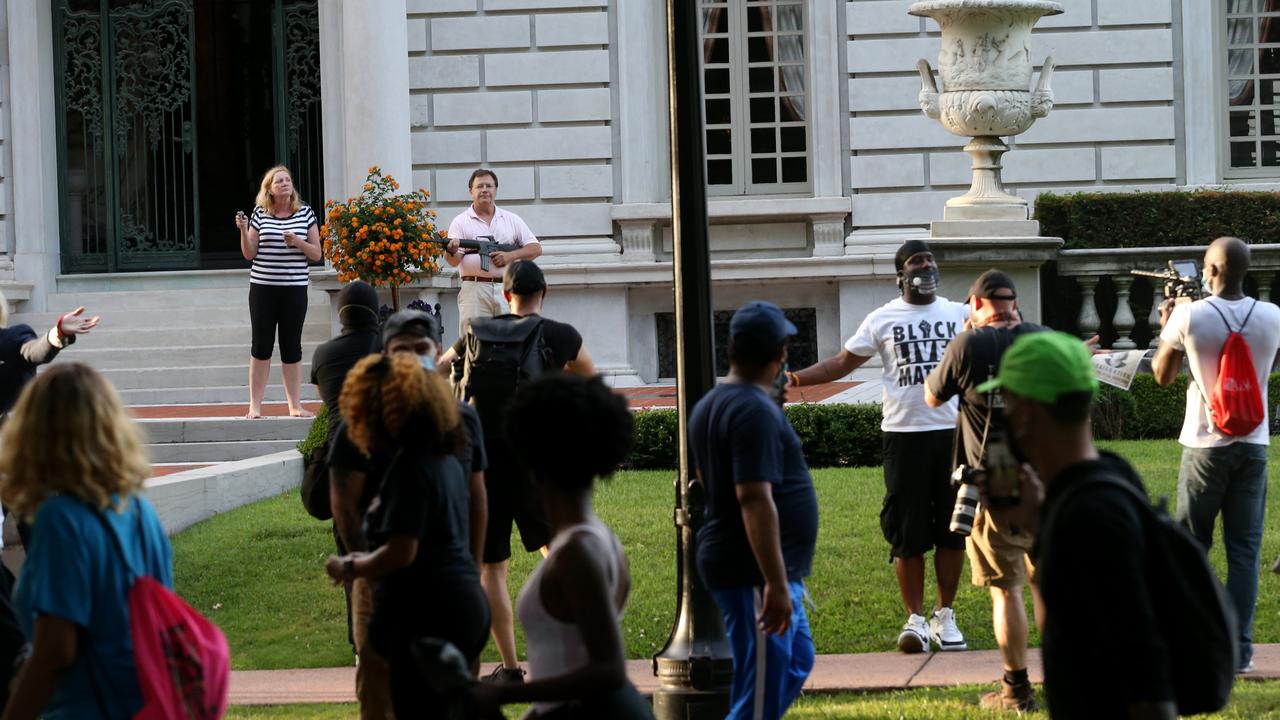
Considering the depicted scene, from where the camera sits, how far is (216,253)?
2136 cm

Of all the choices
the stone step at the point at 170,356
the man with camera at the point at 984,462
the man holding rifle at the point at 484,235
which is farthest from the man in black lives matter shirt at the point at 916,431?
the stone step at the point at 170,356

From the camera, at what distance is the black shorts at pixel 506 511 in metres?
8.34

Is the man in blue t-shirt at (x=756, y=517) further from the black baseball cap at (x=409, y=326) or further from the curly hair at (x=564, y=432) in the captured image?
the curly hair at (x=564, y=432)

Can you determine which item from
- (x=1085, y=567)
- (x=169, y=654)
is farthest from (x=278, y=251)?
(x=1085, y=567)

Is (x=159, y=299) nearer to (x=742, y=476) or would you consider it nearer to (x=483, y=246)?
(x=483, y=246)

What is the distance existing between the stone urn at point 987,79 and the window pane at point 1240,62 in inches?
286

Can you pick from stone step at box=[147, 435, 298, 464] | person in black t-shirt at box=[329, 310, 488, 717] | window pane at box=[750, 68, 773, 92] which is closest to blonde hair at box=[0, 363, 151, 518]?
person in black t-shirt at box=[329, 310, 488, 717]

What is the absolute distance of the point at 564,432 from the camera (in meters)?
4.26

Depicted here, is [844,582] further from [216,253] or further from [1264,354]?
[216,253]

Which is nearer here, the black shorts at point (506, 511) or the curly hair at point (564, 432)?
the curly hair at point (564, 432)

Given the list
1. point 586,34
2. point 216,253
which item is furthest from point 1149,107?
point 216,253

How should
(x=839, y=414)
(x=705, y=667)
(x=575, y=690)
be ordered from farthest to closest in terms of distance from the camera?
(x=839, y=414), (x=705, y=667), (x=575, y=690)

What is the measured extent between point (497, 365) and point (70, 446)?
3.98 m

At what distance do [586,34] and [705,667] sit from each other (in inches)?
551
